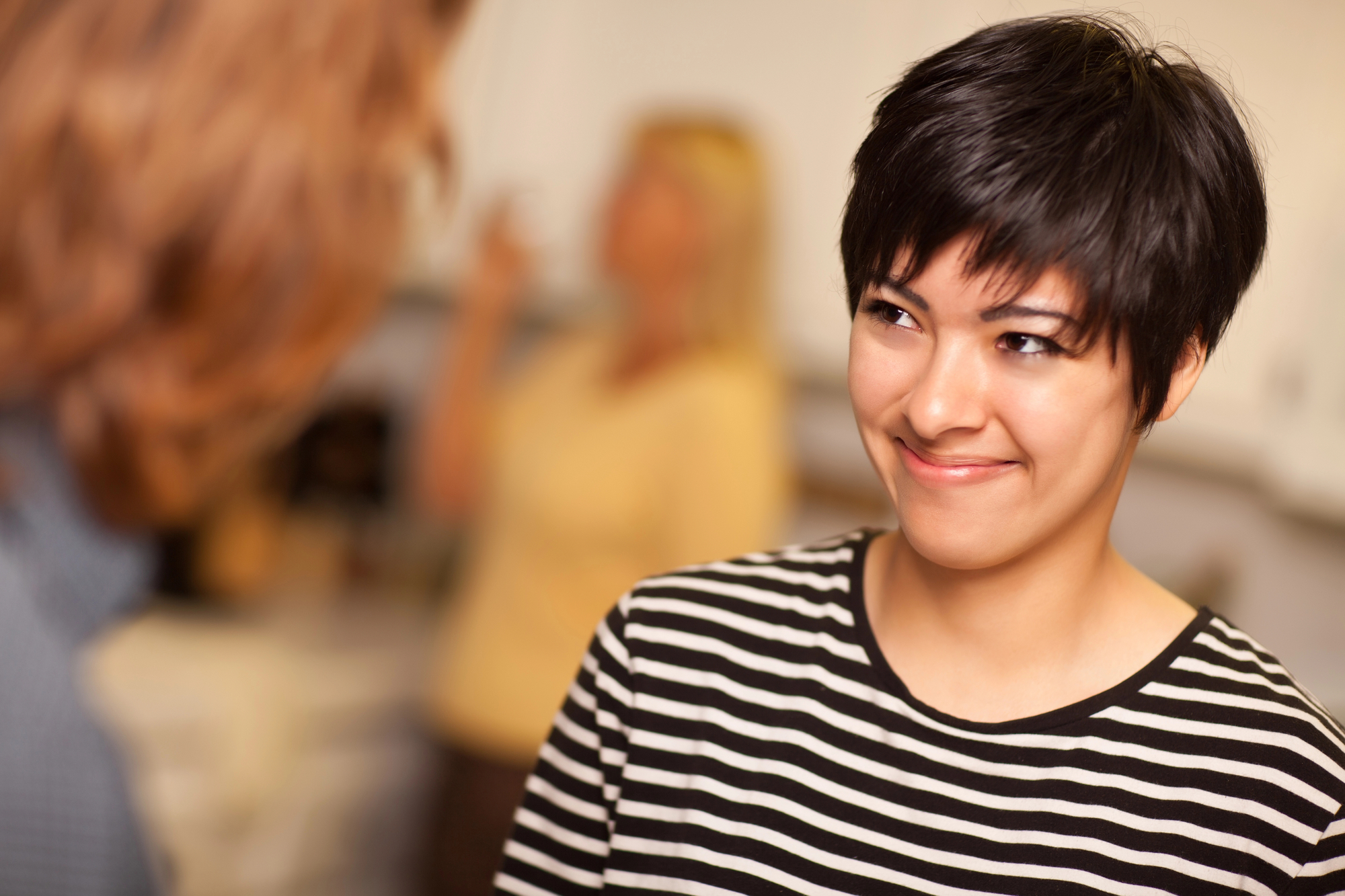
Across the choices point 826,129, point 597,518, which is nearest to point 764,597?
point 597,518

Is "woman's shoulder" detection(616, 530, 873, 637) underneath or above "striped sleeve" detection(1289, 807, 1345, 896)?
above

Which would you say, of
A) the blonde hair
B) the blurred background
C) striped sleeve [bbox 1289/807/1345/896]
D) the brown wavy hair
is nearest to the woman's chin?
striped sleeve [bbox 1289/807/1345/896]

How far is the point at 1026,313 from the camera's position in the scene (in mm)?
565

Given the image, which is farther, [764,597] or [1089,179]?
[764,597]

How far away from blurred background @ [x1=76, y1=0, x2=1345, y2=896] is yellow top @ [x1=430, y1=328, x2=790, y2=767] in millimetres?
244

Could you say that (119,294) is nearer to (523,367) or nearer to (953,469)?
(953,469)

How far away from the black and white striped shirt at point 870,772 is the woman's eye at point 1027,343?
19 cm

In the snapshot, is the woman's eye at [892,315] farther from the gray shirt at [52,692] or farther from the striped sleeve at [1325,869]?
the gray shirt at [52,692]

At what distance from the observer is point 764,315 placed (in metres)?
1.87

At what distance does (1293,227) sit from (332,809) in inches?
69.4

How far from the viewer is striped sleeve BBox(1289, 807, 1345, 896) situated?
61cm

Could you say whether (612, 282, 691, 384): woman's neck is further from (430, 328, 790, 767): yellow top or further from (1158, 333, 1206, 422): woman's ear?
(1158, 333, 1206, 422): woman's ear

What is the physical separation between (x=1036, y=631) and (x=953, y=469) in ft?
0.37

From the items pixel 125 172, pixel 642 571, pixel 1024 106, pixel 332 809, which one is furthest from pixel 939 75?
pixel 332 809
